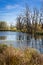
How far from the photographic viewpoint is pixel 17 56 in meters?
2.46

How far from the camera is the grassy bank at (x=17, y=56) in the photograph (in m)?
2.45

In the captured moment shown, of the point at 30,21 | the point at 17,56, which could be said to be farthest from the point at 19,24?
the point at 17,56

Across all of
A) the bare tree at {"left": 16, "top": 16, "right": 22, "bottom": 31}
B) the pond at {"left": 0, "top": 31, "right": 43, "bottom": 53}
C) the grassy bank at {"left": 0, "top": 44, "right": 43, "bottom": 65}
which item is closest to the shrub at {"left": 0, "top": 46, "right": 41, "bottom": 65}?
the grassy bank at {"left": 0, "top": 44, "right": 43, "bottom": 65}

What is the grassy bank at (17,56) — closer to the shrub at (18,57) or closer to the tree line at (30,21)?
the shrub at (18,57)

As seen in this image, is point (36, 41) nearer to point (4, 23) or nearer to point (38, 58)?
point (38, 58)

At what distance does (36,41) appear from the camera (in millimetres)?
2727

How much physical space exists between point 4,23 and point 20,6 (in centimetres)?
40

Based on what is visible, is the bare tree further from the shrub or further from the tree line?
the shrub

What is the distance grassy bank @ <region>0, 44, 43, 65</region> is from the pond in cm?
10

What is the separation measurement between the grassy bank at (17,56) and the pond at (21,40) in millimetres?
95

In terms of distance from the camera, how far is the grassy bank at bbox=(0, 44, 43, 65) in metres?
2.45

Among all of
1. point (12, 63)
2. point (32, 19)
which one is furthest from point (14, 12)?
point (12, 63)

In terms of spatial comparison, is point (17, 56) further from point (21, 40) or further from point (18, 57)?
point (21, 40)

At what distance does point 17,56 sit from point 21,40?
0.36 meters
